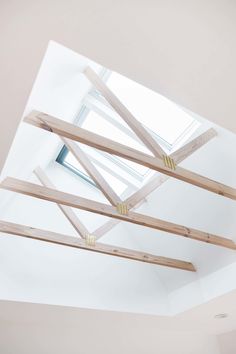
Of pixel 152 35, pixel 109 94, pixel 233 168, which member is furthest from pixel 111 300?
pixel 152 35

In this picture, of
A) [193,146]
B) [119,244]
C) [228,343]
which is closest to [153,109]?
[193,146]

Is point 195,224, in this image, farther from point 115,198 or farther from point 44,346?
point 44,346

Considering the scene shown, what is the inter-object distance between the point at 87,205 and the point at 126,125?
1360 millimetres

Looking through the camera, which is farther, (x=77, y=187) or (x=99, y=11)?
(x=77, y=187)

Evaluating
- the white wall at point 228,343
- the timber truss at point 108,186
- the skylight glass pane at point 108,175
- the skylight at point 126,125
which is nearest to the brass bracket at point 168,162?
the timber truss at point 108,186

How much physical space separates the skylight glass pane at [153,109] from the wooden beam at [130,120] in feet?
2.03

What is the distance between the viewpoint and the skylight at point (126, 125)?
3.50 metres

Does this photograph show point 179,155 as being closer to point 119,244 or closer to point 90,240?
point 90,240

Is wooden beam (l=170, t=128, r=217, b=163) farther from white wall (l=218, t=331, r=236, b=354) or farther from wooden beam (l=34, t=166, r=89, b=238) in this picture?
white wall (l=218, t=331, r=236, b=354)

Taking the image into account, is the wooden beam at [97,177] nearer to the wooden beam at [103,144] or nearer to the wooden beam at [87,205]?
the wooden beam at [87,205]

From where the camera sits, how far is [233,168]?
316cm

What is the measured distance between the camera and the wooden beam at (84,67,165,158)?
98.6 inches

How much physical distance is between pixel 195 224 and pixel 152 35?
264cm

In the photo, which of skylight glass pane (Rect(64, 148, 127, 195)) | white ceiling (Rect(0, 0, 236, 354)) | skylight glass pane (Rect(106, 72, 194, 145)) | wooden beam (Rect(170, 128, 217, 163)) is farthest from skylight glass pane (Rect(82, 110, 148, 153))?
white ceiling (Rect(0, 0, 236, 354))
